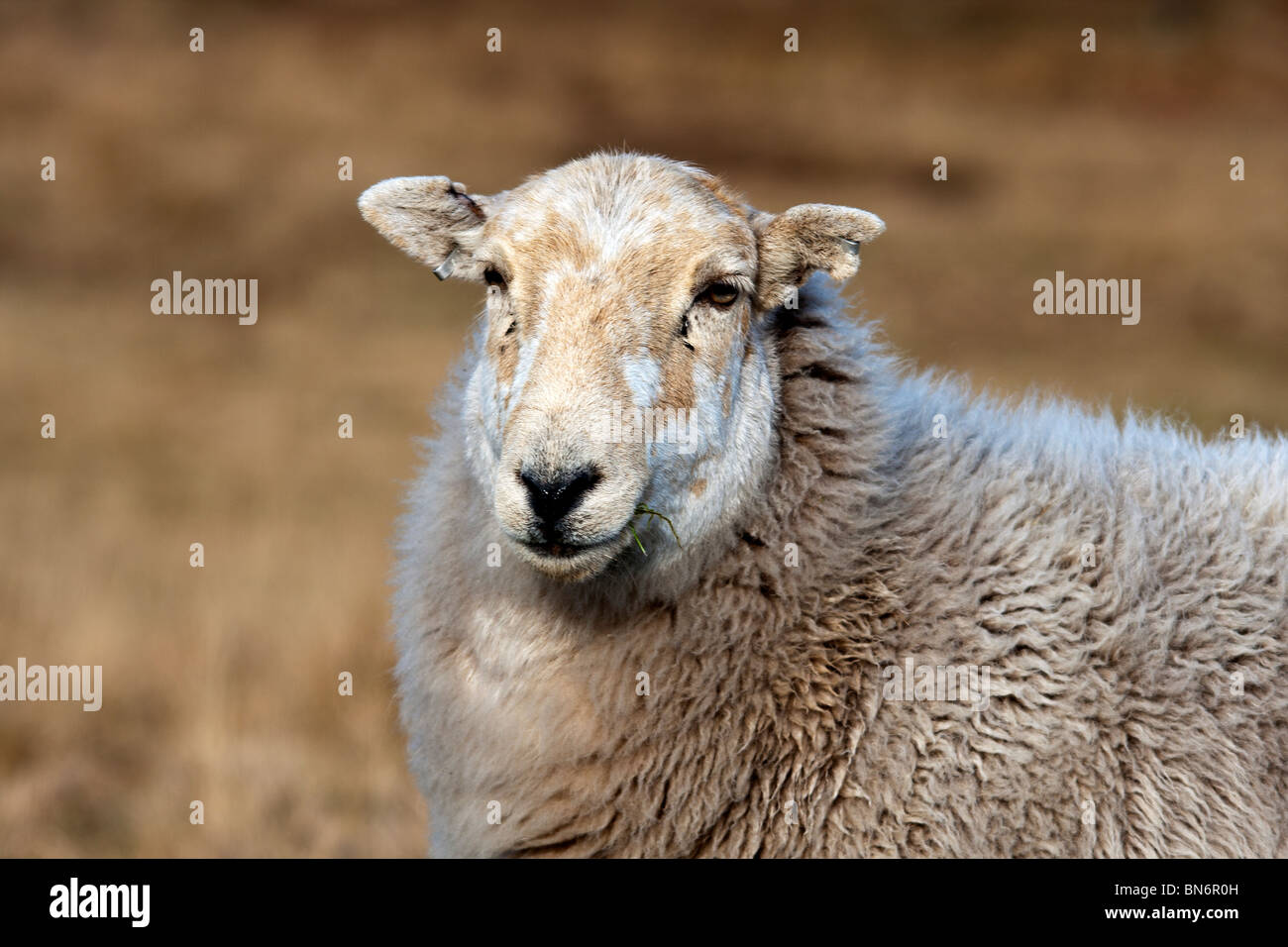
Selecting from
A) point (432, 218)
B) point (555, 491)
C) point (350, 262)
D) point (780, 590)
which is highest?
point (350, 262)

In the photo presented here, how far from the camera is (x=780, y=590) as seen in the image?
199 inches

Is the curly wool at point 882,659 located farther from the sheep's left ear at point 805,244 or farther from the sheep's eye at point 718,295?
the sheep's eye at point 718,295

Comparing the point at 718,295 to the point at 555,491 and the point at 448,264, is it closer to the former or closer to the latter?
the point at 555,491

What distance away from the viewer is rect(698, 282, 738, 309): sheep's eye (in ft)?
16.6

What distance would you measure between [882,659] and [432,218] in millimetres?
2351

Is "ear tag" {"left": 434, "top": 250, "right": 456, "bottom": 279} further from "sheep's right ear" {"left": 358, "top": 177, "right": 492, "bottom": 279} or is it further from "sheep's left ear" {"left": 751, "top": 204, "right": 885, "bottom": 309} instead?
"sheep's left ear" {"left": 751, "top": 204, "right": 885, "bottom": 309}

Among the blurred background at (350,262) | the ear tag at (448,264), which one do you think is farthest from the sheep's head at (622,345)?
the blurred background at (350,262)

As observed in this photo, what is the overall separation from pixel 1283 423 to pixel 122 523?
50.8 feet

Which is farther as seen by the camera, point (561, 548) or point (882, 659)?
point (882, 659)

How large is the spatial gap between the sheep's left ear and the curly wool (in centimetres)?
21

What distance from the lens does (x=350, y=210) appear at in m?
38.5

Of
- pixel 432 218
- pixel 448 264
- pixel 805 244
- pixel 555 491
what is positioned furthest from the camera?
pixel 448 264

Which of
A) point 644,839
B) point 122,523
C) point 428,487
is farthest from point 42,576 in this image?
point 644,839

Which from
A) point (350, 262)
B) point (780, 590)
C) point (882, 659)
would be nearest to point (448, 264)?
point (780, 590)
